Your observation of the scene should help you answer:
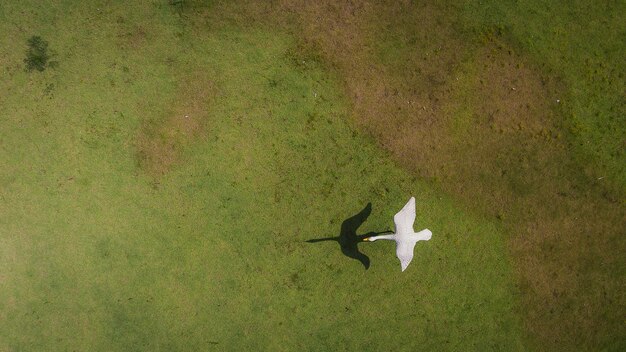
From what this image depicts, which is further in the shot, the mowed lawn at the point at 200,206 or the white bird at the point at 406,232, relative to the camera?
the mowed lawn at the point at 200,206

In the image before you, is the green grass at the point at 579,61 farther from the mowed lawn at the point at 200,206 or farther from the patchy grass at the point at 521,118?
the mowed lawn at the point at 200,206

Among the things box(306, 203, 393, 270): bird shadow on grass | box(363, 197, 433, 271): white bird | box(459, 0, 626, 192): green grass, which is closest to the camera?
box(363, 197, 433, 271): white bird

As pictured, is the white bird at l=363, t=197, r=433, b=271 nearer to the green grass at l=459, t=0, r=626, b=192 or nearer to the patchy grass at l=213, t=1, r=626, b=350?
the patchy grass at l=213, t=1, r=626, b=350

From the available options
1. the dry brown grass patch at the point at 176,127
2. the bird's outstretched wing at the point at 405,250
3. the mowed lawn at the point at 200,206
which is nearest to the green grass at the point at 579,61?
the mowed lawn at the point at 200,206

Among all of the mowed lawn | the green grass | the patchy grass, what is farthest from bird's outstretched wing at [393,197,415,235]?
the green grass

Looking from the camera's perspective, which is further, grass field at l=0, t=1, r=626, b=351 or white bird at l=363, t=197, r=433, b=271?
grass field at l=0, t=1, r=626, b=351

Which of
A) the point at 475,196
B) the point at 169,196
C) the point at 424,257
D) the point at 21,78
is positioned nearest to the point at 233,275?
the point at 169,196

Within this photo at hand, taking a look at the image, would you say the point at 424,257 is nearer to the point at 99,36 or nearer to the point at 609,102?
the point at 609,102
